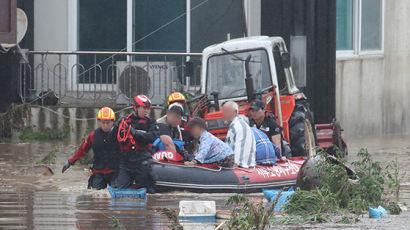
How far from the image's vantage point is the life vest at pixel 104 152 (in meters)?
13.1

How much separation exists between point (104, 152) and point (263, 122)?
100 inches

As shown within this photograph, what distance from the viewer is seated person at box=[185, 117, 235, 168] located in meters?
13.1

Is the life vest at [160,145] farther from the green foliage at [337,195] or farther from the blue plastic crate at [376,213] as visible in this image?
the blue plastic crate at [376,213]

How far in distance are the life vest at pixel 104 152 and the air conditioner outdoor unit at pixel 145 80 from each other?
22.9ft

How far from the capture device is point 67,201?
11.8 m

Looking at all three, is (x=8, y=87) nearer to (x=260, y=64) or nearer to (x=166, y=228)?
(x=260, y=64)

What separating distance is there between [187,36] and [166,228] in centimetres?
1212

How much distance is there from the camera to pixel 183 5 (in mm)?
21078

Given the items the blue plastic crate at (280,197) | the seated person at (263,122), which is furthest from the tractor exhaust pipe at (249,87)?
the blue plastic crate at (280,197)

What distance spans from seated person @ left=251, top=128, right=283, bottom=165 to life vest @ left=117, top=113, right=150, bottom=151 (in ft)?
5.48

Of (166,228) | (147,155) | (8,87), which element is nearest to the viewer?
(166,228)

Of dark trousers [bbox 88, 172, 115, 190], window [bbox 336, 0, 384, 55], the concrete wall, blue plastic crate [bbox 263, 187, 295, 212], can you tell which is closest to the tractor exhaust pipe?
dark trousers [bbox 88, 172, 115, 190]

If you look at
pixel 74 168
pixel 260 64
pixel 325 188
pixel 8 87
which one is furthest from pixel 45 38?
pixel 325 188

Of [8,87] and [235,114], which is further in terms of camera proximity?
[8,87]
